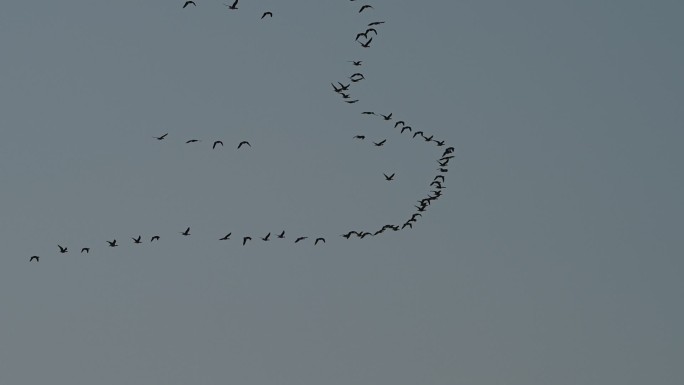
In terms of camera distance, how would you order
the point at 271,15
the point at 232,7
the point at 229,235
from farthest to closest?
the point at 229,235
the point at 271,15
the point at 232,7

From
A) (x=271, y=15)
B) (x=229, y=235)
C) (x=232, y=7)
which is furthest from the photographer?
(x=229, y=235)

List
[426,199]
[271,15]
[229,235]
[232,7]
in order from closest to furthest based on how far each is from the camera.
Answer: [232,7], [271,15], [229,235], [426,199]

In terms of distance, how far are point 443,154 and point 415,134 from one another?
7800 millimetres

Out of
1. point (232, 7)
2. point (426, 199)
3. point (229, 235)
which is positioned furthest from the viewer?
point (426, 199)

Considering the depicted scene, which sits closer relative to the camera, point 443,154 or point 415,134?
point 415,134

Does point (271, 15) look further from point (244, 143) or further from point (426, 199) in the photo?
point (426, 199)

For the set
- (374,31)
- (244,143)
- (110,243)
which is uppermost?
(374,31)

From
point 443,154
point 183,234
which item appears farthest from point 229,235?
point 443,154

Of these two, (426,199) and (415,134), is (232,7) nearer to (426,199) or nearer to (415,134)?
(415,134)

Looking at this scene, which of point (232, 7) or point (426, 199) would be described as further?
point (426, 199)

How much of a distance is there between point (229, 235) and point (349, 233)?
8.09 meters

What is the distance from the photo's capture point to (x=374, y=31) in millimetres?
102438

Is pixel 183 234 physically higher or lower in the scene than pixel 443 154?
lower

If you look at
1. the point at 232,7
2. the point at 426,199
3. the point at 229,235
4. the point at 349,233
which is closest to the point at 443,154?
the point at 426,199
